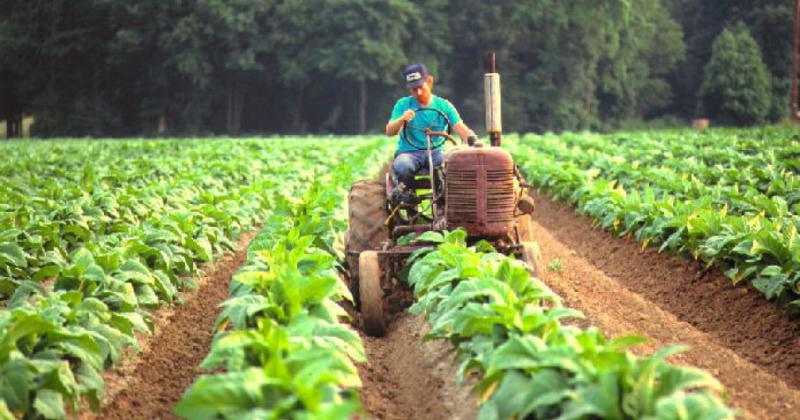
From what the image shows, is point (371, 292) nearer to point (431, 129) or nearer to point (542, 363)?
point (431, 129)

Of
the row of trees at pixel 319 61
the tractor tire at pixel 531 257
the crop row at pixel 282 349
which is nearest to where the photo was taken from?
the crop row at pixel 282 349

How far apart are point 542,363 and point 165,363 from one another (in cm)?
344

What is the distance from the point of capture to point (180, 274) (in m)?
9.00

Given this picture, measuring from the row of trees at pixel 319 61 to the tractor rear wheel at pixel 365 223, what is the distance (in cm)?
4992

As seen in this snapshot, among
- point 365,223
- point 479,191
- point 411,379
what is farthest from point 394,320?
point 411,379

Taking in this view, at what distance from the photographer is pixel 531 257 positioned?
7.50 m

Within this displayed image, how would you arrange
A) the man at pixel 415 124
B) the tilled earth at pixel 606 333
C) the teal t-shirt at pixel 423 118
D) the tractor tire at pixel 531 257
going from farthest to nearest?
the teal t-shirt at pixel 423 118 → the man at pixel 415 124 → the tractor tire at pixel 531 257 → the tilled earth at pixel 606 333

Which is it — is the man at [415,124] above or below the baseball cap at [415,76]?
below

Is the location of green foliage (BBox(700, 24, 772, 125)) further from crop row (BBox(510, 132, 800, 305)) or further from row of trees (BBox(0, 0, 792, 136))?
crop row (BBox(510, 132, 800, 305))

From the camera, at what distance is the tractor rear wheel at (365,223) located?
27.5ft

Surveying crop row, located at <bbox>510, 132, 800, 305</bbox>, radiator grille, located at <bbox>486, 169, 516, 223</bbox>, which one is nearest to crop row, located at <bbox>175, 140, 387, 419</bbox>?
radiator grille, located at <bbox>486, 169, 516, 223</bbox>

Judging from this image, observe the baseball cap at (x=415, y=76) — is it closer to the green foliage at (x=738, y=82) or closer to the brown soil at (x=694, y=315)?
the brown soil at (x=694, y=315)

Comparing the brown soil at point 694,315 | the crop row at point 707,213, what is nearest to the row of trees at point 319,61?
the crop row at point 707,213

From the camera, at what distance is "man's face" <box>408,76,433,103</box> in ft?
27.5
